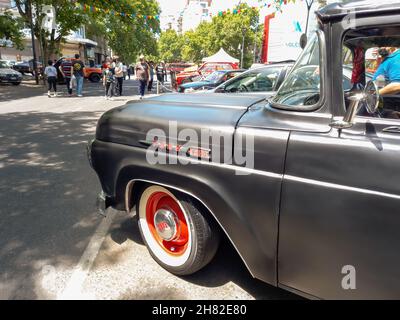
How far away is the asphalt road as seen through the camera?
2451 millimetres

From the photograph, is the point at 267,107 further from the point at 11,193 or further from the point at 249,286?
the point at 11,193

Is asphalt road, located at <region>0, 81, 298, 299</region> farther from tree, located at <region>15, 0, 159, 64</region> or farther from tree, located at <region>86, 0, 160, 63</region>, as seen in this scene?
tree, located at <region>86, 0, 160, 63</region>

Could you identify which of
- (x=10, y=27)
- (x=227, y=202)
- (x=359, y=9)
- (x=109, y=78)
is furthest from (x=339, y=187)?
(x=10, y=27)

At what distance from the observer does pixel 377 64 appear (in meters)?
1.99

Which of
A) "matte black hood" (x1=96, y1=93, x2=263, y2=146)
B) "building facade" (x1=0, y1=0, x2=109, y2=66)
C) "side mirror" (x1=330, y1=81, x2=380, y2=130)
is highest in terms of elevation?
"building facade" (x1=0, y1=0, x2=109, y2=66)

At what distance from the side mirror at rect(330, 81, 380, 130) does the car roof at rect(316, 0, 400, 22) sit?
0.34 meters

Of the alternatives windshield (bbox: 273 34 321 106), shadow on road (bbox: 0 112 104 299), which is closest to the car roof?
windshield (bbox: 273 34 321 106)

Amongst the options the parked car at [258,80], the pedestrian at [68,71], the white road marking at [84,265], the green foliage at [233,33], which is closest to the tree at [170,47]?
the green foliage at [233,33]

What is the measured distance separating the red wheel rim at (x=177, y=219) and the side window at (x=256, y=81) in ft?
14.5

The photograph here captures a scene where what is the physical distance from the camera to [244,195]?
6.30ft

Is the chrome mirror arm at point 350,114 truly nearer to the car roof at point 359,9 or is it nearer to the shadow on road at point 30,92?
the car roof at point 359,9

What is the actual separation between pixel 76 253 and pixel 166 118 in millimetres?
1542

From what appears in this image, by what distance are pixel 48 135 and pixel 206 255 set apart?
5.94 metres
